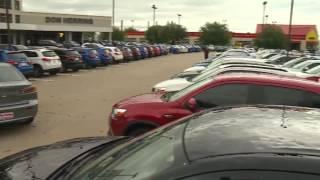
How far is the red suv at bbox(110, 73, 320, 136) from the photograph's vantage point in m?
7.21

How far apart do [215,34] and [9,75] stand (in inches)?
3190

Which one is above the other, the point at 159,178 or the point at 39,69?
the point at 159,178

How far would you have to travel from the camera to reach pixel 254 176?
93.7 inches

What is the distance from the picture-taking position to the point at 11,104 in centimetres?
1041

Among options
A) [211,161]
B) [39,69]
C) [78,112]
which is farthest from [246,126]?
[39,69]

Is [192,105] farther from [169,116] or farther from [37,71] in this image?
[37,71]

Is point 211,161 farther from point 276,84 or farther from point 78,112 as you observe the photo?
point 78,112

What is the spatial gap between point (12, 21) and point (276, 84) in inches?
2945

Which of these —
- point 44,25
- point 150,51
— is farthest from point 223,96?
point 44,25

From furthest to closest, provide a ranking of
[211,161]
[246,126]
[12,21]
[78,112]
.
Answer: [12,21] → [78,112] → [246,126] → [211,161]

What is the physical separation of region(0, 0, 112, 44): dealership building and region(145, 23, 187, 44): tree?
1989 centimetres

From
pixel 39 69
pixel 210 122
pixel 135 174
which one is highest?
pixel 210 122

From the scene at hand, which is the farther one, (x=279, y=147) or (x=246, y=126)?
(x=246, y=126)

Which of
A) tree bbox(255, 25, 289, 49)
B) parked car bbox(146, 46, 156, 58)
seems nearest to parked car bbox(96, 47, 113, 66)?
parked car bbox(146, 46, 156, 58)
